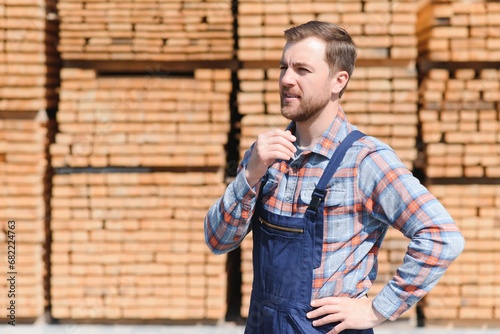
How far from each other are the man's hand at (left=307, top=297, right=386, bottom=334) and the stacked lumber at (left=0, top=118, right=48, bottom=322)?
2.79 m

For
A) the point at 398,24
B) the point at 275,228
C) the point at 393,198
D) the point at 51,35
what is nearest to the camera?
the point at 393,198

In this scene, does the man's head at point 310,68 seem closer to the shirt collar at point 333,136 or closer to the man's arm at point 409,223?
the shirt collar at point 333,136

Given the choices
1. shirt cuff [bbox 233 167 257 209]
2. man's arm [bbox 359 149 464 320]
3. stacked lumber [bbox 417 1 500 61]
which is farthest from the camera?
stacked lumber [bbox 417 1 500 61]

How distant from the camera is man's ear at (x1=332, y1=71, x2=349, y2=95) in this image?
1890mm

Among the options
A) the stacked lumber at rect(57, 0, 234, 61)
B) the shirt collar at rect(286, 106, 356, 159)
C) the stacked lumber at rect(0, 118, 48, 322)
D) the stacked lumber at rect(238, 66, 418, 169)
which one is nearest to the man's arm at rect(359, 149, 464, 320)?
the shirt collar at rect(286, 106, 356, 159)

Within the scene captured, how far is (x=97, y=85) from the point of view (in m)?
3.98

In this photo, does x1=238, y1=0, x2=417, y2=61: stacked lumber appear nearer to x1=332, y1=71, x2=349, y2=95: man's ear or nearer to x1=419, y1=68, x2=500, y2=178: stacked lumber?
x1=419, y1=68, x2=500, y2=178: stacked lumber

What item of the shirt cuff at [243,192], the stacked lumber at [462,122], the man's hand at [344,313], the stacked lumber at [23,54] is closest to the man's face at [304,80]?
the shirt cuff at [243,192]

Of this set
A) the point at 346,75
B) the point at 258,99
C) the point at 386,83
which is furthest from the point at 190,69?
the point at 346,75

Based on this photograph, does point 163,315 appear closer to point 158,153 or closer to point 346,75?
point 158,153

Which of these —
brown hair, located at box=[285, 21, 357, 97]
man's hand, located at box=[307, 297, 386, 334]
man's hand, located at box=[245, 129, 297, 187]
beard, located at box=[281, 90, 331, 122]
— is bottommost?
man's hand, located at box=[307, 297, 386, 334]

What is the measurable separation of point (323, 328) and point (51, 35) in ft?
10.5

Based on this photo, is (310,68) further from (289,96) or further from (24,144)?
(24,144)

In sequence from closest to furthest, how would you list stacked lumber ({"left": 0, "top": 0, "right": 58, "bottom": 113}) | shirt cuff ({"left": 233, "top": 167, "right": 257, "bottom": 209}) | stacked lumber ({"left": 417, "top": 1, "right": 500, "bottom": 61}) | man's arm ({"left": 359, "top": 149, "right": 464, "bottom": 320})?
1. man's arm ({"left": 359, "top": 149, "right": 464, "bottom": 320})
2. shirt cuff ({"left": 233, "top": 167, "right": 257, "bottom": 209})
3. stacked lumber ({"left": 417, "top": 1, "right": 500, "bottom": 61})
4. stacked lumber ({"left": 0, "top": 0, "right": 58, "bottom": 113})
